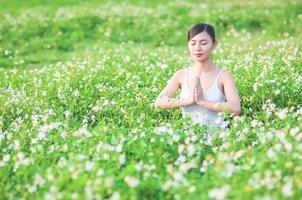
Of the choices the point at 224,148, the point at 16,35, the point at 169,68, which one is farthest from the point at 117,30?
the point at 224,148

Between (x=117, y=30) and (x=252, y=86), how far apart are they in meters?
10.6

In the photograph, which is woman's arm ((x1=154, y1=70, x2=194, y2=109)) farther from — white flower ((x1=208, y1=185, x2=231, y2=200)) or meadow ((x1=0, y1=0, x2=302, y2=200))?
white flower ((x1=208, y1=185, x2=231, y2=200))

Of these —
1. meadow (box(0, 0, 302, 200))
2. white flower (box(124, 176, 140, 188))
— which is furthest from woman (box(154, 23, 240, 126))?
white flower (box(124, 176, 140, 188))

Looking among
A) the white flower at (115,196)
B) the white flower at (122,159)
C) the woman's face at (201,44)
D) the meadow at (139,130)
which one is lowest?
the meadow at (139,130)

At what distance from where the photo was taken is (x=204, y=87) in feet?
26.7

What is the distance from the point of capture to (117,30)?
65.4 ft

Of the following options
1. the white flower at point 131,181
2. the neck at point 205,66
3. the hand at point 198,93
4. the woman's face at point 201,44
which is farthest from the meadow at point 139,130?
the woman's face at point 201,44

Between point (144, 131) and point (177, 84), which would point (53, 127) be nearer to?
point (144, 131)

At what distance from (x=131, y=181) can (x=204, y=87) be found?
2.87 metres

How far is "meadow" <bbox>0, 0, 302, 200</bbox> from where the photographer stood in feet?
18.5

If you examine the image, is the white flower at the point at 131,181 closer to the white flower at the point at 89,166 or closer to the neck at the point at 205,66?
the white flower at the point at 89,166

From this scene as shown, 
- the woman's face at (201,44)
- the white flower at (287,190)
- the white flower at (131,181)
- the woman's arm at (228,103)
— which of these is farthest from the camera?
the woman's face at (201,44)

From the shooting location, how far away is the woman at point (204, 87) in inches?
309

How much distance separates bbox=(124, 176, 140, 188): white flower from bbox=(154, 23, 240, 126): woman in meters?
2.26
